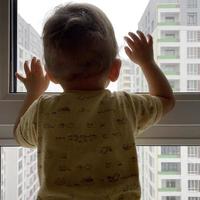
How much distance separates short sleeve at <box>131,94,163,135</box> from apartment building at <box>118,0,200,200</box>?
166mm

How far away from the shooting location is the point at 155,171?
3.51 feet

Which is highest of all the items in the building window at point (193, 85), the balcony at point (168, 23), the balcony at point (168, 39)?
the balcony at point (168, 23)

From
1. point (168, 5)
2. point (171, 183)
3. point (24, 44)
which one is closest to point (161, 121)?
point (171, 183)

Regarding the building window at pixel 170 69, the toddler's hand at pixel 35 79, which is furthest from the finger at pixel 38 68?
the building window at pixel 170 69

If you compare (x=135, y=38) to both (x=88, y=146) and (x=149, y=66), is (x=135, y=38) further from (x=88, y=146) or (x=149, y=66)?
(x=88, y=146)

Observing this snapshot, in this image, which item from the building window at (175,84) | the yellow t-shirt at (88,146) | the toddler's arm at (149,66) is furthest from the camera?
the building window at (175,84)

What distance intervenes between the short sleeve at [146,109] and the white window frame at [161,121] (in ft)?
0.37

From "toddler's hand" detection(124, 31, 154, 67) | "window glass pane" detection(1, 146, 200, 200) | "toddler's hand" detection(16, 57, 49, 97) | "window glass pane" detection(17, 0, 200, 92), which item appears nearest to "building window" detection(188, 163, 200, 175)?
"window glass pane" detection(1, 146, 200, 200)

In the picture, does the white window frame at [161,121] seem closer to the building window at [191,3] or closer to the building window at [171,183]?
the building window at [171,183]

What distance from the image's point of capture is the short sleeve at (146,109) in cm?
85

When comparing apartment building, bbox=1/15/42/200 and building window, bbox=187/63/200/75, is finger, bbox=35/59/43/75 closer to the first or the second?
apartment building, bbox=1/15/42/200

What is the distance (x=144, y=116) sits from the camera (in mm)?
850

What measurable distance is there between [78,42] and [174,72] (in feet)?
1.09

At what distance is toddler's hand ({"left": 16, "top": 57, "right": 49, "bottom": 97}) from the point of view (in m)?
0.94
